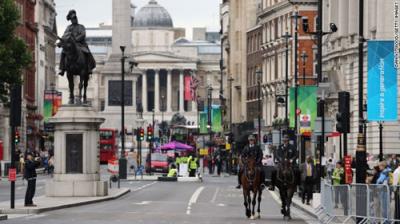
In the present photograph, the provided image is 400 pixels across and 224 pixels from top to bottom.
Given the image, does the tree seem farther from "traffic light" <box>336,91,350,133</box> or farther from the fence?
the fence

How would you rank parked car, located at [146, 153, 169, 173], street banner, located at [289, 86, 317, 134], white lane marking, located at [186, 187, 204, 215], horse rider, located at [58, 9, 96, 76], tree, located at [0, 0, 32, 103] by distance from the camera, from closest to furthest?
white lane marking, located at [186, 187, 204, 215] < horse rider, located at [58, 9, 96, 76] < street banner, located at [289, 86, 317, 134] < tree, located at [0, 0, 32, 103] < parked car, located at [146, 153, 169, 173]

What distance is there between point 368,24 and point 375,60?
4025 cm

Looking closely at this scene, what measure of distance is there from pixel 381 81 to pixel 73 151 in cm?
1861

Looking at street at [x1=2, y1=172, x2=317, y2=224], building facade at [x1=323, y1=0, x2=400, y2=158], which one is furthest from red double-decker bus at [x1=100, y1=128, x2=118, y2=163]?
street at [x1=2, y1=172, x2=317, y2=224]

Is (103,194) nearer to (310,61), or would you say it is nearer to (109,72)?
(310,61)

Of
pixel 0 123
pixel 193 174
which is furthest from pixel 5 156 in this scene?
pixel 193 174

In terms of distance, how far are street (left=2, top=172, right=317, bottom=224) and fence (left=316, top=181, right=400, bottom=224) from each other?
2621 millimetres

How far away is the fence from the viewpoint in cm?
3105

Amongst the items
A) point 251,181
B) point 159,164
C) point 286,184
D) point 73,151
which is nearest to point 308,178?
point 73,151

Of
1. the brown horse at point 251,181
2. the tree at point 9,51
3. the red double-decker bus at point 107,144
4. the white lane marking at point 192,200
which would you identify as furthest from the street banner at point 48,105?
the brown horse at point 251,181

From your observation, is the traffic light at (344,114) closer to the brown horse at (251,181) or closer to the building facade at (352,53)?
the brown horse at (251,181)

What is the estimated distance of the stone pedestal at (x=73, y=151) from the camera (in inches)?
2112

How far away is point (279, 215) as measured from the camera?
4422 cm

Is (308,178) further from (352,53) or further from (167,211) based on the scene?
(352,53)
